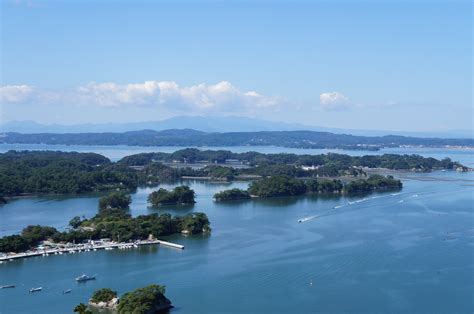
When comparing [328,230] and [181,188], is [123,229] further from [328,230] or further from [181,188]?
[181,188]

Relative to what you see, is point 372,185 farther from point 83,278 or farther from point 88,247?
point 83,278

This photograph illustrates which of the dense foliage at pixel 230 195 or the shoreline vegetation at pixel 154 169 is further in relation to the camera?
the shoreline vegetation at pixel 154 169

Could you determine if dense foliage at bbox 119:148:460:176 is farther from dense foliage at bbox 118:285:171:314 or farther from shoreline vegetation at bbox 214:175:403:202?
dense foliage at bbox 118:285:171:314

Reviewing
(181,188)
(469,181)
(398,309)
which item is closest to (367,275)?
(398,309)

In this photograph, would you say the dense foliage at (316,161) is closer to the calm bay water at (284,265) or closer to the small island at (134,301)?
the calm bay water at (284,265)

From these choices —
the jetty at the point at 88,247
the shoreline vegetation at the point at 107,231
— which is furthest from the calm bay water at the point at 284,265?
the shoreline vegetation at the point at 107,231

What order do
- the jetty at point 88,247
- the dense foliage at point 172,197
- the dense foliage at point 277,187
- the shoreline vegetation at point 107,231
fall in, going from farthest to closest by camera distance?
the dense foliage at point 277,187 → the dense foliage at point 172,197 → the shoreline vegetation at point 107,231 → the jetty at point 88,247
